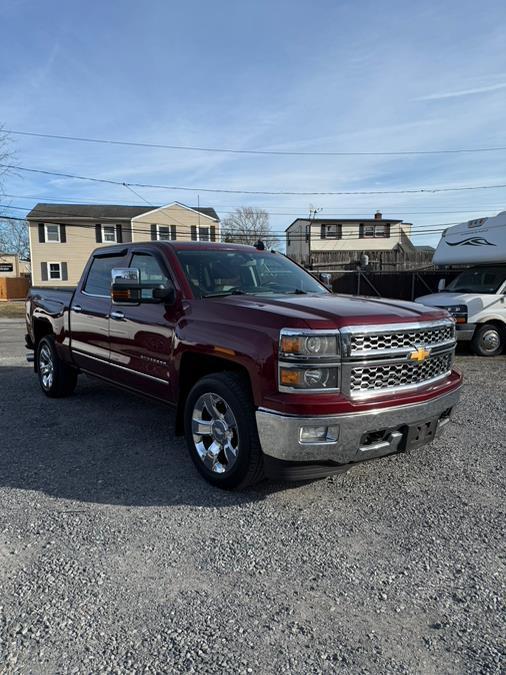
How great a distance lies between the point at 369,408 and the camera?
3209 millimetres

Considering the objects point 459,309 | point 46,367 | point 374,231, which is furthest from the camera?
point 374,231

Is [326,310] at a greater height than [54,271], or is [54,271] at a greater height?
[54,271]

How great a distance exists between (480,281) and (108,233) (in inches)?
1179

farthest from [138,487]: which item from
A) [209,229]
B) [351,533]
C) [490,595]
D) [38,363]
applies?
[209,229]

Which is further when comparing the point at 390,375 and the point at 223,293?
the point at 223,293

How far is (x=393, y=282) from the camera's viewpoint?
1981cm

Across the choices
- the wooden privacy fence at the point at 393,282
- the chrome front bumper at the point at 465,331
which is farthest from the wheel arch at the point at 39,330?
the wooden privacy fence at the point at 393,282

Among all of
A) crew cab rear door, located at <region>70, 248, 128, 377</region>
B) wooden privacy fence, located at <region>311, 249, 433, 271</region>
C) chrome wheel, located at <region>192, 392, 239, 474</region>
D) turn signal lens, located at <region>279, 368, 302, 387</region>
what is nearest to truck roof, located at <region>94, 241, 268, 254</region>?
crew cab rear door, located at <region>70, 248, 128, 377</region>

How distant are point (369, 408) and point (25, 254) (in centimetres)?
7899

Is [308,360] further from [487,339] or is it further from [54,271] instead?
[54,271]

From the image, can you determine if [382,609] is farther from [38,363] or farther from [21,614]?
[38,363]

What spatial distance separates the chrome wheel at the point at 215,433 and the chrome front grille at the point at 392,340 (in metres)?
1.01

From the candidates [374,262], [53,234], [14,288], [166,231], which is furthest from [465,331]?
[53,234]

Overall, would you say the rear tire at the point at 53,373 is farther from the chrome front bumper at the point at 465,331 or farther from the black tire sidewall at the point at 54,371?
the chrome front bumper at the point at 465,331
